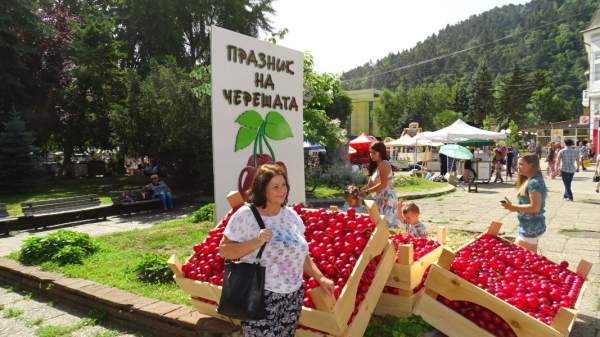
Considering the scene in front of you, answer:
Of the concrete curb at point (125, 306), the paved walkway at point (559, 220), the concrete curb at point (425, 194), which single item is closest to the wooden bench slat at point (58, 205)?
the concrete curb at point (125, 306)

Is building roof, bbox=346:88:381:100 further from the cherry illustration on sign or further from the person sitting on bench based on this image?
the cherry illustration on sign

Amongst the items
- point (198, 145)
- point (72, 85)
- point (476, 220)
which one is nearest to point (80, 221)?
point (198, 145)

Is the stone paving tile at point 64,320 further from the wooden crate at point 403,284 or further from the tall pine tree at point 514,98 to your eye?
the tall pine tree at point 514,98

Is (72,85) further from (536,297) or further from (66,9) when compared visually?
(536,297)

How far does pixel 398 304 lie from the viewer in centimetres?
390

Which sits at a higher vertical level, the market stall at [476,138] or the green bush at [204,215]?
the market stall at [476,138]

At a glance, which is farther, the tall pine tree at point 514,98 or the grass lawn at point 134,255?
the tall pine tree at point 514,98

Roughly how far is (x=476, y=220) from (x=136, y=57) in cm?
2160

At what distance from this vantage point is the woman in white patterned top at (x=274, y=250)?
275cm

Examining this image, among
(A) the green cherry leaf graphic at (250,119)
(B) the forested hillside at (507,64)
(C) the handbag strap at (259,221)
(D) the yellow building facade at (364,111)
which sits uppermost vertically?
(B) the forested hillside at (507,64)

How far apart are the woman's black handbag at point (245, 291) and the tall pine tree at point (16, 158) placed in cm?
1892

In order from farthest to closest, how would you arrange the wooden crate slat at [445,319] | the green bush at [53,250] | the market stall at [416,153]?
the market stall at [416,153]
the green bush at [53,250]
the wooden crate slat at [445,319]

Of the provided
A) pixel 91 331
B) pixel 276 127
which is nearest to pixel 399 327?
pixel 91 331

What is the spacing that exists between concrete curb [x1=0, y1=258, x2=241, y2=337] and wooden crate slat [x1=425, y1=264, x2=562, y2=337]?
171cm
